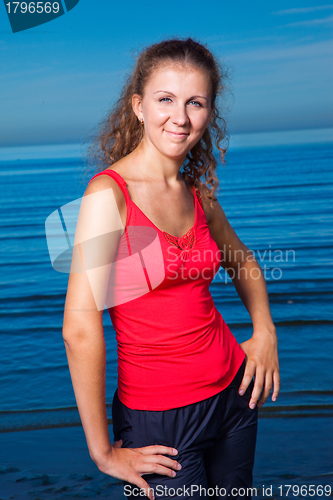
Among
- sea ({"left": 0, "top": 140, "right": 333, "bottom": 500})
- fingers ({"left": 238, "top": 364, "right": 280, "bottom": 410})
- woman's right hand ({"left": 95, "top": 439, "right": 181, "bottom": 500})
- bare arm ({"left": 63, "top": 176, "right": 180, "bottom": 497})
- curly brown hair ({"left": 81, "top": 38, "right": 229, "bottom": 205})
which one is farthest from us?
sea ({"left": 0, "top": 140, "right": 333, "bottom": 500})

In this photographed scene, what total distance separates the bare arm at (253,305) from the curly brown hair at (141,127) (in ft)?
0.50

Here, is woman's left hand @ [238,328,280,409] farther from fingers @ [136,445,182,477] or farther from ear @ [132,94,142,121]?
ear @ [132,94,142,121]

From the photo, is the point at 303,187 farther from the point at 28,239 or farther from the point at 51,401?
the point at 51,401

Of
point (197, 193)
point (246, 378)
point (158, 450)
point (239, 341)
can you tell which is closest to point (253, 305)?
point (246, 378)

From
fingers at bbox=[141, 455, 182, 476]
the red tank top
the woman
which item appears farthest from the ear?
fingers at bbox=[141, 455, 182, 476]

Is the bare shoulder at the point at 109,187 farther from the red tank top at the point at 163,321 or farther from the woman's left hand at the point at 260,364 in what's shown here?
the woman's left hand at the point at 260,364

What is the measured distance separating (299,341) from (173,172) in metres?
3.89

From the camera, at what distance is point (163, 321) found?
155 centimetres

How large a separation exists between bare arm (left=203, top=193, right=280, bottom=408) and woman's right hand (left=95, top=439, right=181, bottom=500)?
398 millimetres

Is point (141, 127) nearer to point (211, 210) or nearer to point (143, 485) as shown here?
point (211, 210)

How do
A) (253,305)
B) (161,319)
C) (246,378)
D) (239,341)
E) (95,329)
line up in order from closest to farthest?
1. (95,329)
2. (161,319)
3. (246,378)
4. (253,305)
5. (239,341)

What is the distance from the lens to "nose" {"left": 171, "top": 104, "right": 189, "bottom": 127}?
158 centimetres

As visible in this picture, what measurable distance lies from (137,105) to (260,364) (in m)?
1.10

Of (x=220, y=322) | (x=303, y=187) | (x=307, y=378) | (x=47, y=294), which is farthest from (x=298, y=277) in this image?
(x=303, y=187)
